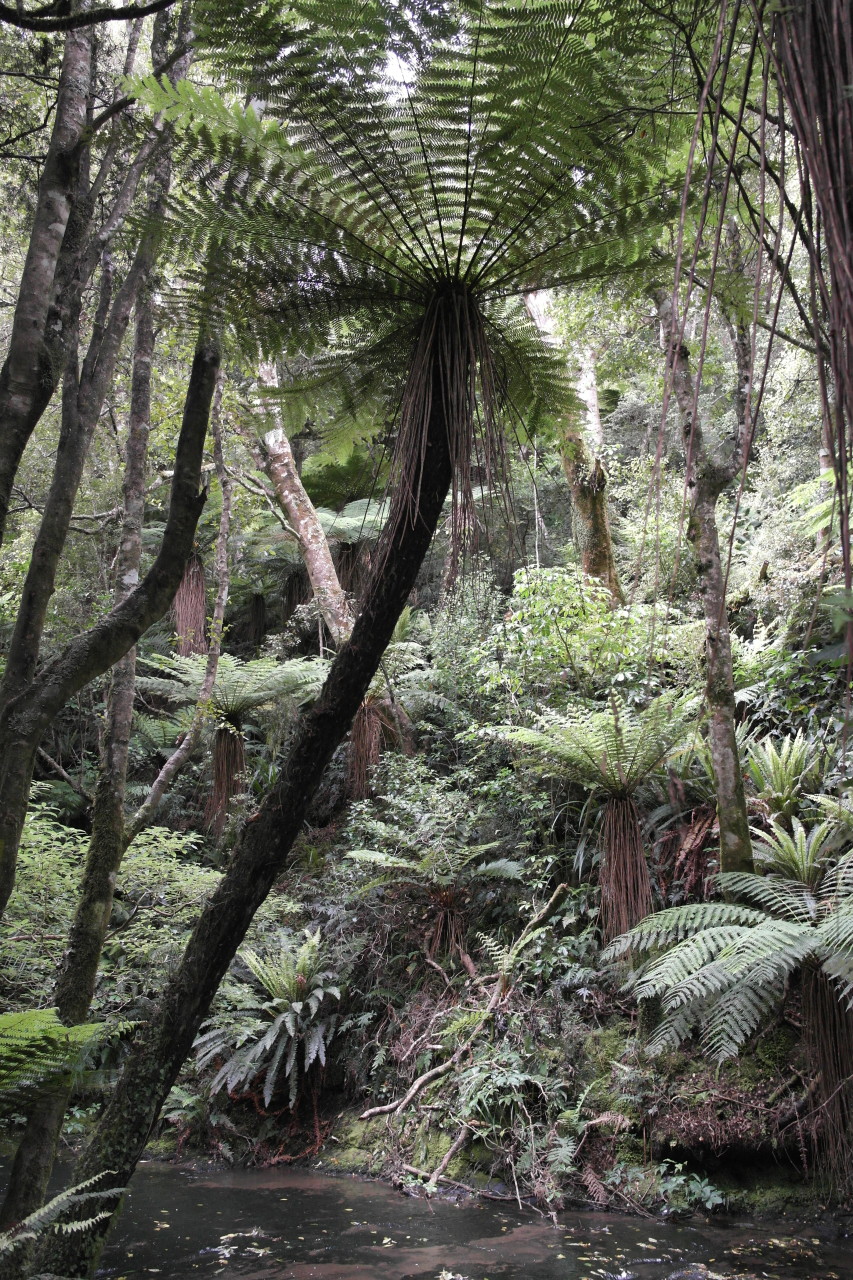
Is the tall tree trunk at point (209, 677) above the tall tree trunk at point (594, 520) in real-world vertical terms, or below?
below

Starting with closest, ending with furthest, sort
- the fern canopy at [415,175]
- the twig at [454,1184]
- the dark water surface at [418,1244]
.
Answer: the fern canopy at [415,175] < the dark water surface at [418,1244] < the twig at [454,1184]

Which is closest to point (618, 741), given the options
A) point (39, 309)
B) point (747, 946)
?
point (747, 946)

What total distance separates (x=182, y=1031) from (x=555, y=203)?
8.68 feet

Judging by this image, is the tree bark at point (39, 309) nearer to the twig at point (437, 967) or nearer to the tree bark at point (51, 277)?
the tree bark at point (51, 277)

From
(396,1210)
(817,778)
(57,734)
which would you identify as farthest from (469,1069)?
(57,734)

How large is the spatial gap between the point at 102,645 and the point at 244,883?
99 centimetres

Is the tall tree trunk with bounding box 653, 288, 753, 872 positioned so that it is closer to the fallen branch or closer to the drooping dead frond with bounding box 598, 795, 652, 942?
the drooping dead frond with bounding box 598, 795, 652, 942

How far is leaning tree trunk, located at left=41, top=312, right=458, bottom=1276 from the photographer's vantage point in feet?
7.83

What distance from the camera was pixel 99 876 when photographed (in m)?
3.60

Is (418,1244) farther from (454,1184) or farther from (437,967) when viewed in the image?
(437,967)

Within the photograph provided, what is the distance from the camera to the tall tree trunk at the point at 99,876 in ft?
9.21

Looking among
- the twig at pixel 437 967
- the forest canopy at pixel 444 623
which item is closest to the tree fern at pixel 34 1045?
the forest canopy at pixel 444 623

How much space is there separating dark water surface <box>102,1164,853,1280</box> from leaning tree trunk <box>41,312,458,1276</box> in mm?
1040

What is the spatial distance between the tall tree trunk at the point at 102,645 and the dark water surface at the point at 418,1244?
2.05 meters
